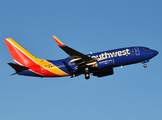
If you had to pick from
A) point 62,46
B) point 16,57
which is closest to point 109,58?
point 62,46

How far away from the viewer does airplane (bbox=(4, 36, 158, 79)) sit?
60.6 m

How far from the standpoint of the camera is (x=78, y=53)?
192 ft

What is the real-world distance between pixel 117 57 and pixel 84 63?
7.08 m

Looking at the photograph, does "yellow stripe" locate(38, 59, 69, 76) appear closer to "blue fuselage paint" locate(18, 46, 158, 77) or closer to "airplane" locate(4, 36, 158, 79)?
"airplane" locate(4, 36, 158, 79)

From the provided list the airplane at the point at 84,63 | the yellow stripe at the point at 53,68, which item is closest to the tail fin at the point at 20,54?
the airplane at the point at 84,63

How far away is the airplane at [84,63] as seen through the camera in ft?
199

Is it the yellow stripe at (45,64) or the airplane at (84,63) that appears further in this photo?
the yellow stripe at (45,64)

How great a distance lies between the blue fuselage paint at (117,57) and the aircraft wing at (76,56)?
4.52 ft

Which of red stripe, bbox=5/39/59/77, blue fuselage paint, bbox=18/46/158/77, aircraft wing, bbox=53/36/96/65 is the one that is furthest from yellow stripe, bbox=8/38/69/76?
aircraft wing, bbox=53/36/96/65

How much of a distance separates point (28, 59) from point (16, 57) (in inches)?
120

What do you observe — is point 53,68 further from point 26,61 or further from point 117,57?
point 117,57

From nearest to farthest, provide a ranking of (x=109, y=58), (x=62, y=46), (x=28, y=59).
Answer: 1. (x=62, y=46)
2. (x=109, y=58)
3. (x=28, y=59)

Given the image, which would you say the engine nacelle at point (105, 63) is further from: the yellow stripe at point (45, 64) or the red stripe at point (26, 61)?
the red stripe at point (26, 61)

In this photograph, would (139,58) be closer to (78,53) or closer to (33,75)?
(78,53)
